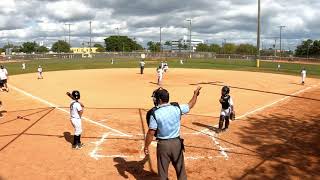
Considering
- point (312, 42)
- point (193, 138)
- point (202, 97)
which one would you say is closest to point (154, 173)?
point (193, 138)

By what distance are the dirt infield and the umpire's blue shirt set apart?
9.15 ft

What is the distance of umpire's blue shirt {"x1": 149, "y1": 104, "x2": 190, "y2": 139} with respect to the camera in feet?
21.4

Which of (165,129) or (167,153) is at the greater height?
(165,129)

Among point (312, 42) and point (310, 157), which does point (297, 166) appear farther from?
point (312, 42)

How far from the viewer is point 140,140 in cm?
1244

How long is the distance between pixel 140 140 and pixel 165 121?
6074 mm

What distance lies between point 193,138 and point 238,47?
13910 centimetres

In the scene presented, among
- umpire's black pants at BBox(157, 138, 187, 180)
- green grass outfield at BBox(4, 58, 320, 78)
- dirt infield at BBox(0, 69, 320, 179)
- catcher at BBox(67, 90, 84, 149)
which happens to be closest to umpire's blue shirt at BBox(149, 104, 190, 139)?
umpire's black pants at BBox(157, 138, 187, 180)

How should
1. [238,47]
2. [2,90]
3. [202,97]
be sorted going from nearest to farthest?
1. [202,97]
2. [2,90]
3. [238,47]

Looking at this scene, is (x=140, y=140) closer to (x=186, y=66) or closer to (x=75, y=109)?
(x=75, y=109)

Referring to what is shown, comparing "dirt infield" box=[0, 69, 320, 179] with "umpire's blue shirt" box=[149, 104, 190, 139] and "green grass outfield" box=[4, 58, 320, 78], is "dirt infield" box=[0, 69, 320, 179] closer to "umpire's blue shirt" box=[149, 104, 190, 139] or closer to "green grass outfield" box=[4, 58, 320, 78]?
"umpire's blue shirt" box=[149, 104, 190, 139]

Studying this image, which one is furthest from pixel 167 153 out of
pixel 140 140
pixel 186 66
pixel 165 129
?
pixel 186 66

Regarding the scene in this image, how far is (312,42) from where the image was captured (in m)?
105

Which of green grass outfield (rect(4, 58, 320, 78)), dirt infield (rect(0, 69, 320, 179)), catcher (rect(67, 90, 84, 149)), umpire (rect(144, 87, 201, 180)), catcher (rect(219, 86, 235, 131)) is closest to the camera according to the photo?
umpire (rect(144, 87, 201, 180))
